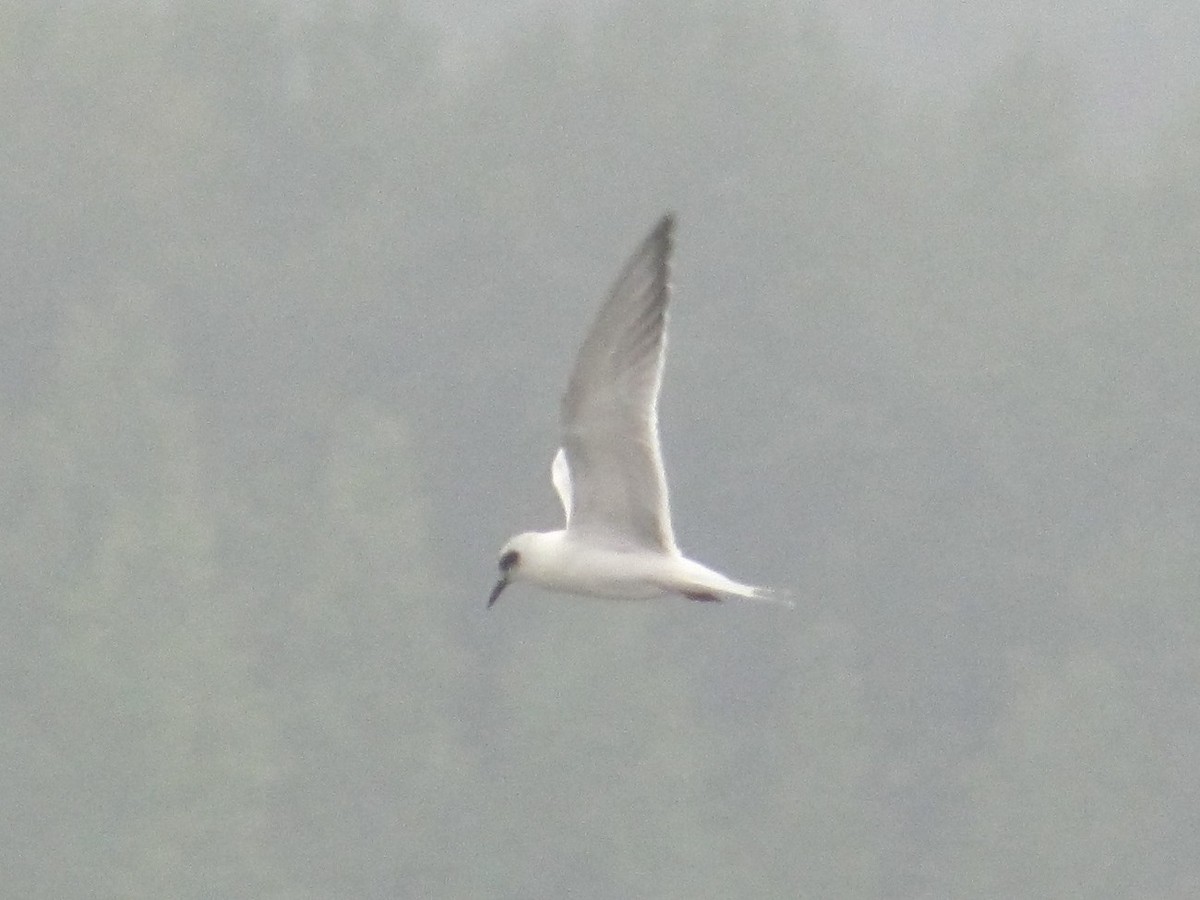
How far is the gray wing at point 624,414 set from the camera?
32.7 ft

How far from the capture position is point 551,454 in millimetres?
47125

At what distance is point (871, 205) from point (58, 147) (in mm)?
12188

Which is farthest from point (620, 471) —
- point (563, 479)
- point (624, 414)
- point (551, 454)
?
point (551, 454)

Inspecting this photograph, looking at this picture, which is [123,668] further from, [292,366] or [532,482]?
[292,366]

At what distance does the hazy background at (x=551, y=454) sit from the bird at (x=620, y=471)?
95.5 feet

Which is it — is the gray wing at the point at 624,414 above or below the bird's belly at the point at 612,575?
above

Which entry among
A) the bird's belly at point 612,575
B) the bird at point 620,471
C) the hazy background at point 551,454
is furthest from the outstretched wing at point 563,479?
the hazy background at point 551,454

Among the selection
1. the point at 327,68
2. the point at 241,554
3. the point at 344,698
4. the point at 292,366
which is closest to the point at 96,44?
the point at 327,68

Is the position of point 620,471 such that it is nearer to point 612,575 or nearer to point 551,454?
point 612,575

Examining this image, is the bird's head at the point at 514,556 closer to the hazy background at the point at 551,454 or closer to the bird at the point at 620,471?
the bird at the point at 620,471

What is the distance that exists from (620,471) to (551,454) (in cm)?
3679

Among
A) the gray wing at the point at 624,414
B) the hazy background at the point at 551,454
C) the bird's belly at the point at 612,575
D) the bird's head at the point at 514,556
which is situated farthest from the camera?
the hazy background at the point at 551,454

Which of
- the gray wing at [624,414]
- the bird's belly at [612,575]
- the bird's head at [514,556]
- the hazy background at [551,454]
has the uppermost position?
the hazy background at [551,454]


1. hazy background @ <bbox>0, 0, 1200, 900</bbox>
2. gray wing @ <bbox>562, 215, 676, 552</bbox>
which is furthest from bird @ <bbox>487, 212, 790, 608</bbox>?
hazy background @ <bbox>0, 0, 1200, 900</bbox>
